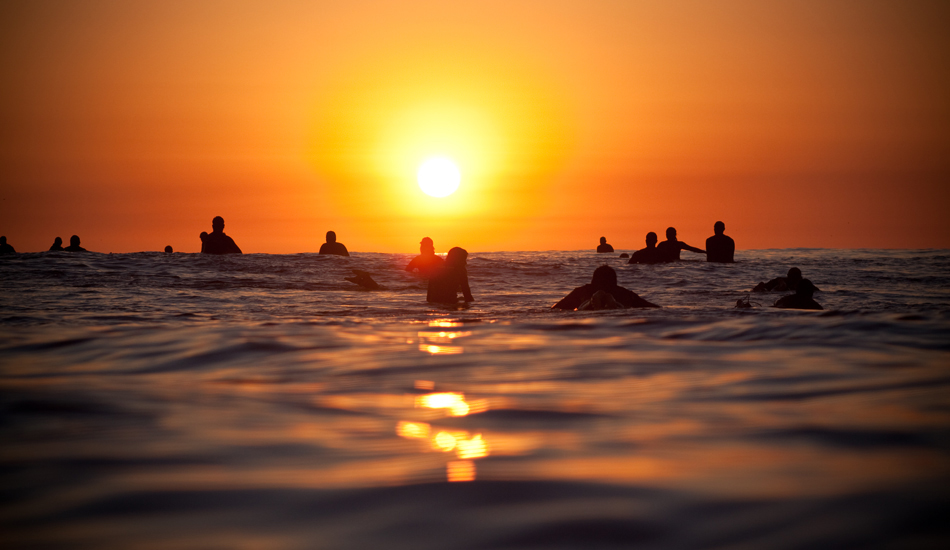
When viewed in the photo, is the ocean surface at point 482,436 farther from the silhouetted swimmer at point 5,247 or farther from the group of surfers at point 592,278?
the silhouetted swimmer at point 5,247

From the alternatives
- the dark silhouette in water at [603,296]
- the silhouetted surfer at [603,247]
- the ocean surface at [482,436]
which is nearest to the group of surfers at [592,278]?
the dark silhouette in water at [603,296]

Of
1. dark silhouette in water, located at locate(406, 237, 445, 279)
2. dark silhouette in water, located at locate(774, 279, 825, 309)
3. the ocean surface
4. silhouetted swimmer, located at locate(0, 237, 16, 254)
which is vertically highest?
silhouetted swimmer, located at locate(0, 237, 16, 254)

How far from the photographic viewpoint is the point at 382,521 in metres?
1.87

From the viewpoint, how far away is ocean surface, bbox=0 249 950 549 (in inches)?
71.6

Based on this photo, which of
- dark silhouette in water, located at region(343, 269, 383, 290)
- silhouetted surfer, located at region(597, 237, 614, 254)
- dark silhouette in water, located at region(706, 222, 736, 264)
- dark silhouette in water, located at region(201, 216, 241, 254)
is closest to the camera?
dark silhouette in water, located at region(343, 269, 383, 290)

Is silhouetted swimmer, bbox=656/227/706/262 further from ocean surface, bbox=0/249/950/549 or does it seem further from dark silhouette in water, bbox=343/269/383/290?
ocean surface, bbox=0/249/950/549

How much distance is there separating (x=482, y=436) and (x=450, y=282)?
928cm

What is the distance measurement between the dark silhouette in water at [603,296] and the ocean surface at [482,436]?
2465 millimetres

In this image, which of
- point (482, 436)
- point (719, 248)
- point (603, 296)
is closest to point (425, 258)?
point (603, 296)

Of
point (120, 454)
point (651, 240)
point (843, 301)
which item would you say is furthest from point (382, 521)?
point (651, 240)

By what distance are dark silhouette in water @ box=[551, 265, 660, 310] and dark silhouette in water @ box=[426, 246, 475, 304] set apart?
2.54m

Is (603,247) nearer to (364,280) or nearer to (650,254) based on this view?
(650,254)

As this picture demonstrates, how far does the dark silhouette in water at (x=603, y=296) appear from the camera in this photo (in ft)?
30.8

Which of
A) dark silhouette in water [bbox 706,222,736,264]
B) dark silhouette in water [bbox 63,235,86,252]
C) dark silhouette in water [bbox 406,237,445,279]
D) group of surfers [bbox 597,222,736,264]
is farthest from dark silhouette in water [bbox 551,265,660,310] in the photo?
dark silhouette in water [bbox 63,235,86,252]
